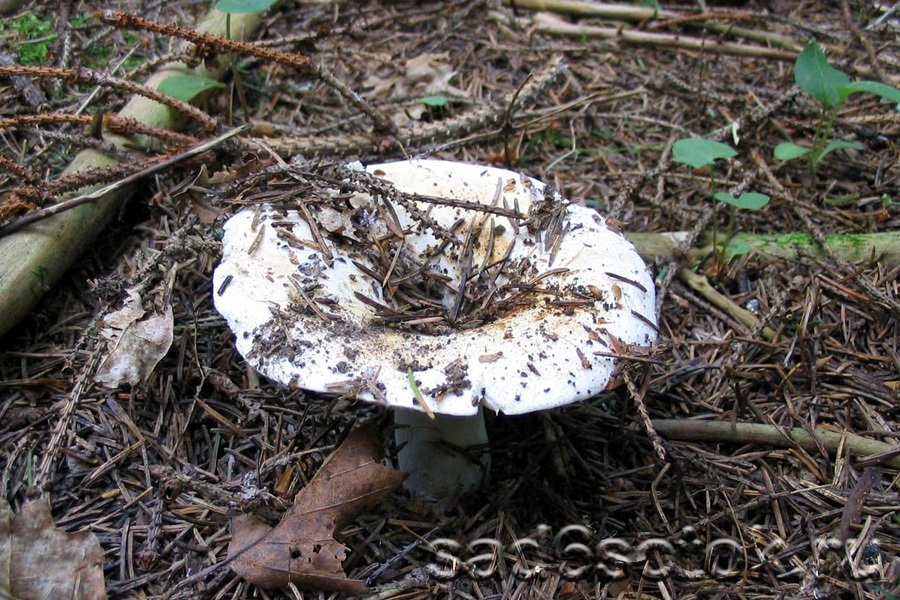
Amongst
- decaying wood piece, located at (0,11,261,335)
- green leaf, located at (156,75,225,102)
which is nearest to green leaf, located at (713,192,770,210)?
green leaf, located at (156,75,225,102)

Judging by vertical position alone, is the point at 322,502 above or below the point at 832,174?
below

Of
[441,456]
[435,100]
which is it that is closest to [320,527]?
[441,456]

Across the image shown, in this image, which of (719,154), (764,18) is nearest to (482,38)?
(764,18)

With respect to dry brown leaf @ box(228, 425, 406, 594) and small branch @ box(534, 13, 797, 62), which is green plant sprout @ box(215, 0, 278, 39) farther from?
small branch @ box(534, 13, 797, 62)

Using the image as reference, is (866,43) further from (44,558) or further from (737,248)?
(44,558)

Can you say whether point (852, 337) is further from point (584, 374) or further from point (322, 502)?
point (322, 502)

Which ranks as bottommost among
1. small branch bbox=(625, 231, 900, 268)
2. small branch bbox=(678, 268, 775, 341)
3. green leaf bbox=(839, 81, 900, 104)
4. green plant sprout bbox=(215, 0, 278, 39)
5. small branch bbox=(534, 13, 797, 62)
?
small branch bbox=(678, 268, 775, 341)

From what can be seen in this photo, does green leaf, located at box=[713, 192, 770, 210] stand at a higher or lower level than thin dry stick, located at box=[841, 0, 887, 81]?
lower

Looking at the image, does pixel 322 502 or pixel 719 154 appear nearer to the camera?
pixel 322 502

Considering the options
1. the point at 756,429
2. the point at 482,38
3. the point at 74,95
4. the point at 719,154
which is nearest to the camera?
the point at 756,429
